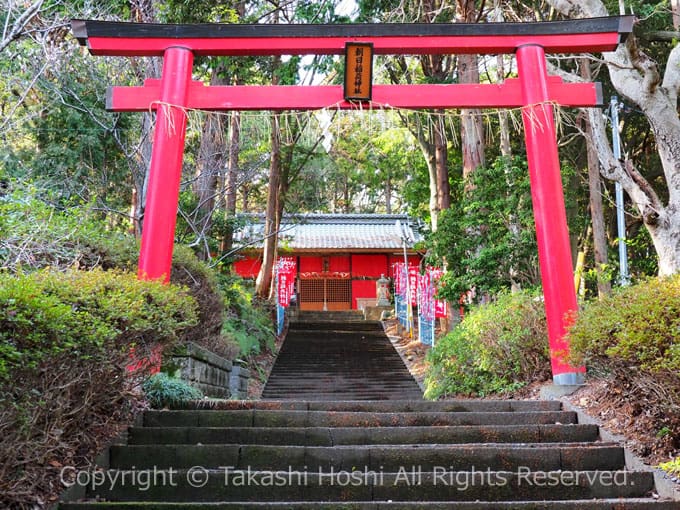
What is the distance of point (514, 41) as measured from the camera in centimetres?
783

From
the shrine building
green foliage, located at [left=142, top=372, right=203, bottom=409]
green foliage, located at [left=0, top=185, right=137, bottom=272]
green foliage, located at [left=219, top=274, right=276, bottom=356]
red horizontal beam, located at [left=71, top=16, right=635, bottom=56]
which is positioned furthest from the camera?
the shrine building

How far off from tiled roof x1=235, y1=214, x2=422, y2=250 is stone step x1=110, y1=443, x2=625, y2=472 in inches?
741

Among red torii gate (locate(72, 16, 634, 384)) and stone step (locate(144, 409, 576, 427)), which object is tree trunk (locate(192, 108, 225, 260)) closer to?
red torii gate (locate(72, 16, 634, 384))

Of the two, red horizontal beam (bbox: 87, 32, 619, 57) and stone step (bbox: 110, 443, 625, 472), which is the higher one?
red horizontal beam (bbox: 87, 32, 619, 57)

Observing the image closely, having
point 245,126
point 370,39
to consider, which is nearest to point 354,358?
point 245,126

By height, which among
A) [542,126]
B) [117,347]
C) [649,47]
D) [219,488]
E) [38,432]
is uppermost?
[649,47]

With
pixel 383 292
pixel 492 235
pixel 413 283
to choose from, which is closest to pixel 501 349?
pixel 492 235

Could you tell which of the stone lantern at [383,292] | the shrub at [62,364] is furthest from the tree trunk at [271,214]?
the shrub at [62,364]

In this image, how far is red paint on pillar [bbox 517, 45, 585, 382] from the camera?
23.0 feet

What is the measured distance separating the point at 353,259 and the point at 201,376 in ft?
66.0

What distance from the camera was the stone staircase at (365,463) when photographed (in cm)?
434

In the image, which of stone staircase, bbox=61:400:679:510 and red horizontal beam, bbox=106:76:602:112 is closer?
stone staircase, bbox=61:400:679:510

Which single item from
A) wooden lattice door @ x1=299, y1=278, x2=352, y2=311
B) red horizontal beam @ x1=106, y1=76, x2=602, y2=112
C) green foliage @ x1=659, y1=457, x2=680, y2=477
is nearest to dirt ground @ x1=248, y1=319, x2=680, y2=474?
green foliage @ x1=659, y1=457, x2=680, y2=477

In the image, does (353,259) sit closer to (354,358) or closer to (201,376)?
(354,358)
